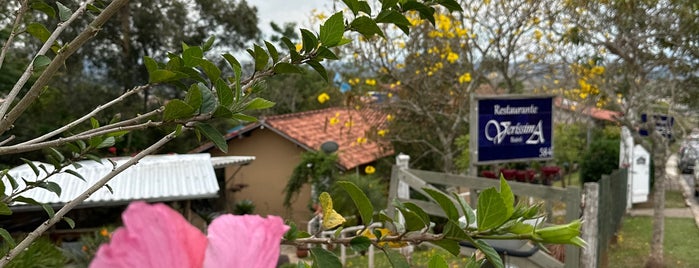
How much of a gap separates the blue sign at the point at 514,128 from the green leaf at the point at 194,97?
4728 mm

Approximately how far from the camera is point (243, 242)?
27 centimetres

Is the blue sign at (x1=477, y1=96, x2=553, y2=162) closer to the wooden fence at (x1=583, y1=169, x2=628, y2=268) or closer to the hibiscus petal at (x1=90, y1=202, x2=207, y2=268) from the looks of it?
the wooden fence at (x1=583, y1=169, x2=628, y2=268)

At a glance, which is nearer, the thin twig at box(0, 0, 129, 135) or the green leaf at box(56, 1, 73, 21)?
the thin twig at box(0, 0, 129, 135)

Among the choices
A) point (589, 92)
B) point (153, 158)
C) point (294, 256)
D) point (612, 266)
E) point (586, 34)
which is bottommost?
point (294, 256)

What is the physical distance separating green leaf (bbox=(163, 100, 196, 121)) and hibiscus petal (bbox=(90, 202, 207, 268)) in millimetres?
377

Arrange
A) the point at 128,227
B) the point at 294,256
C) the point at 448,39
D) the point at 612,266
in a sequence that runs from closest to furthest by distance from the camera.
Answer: the point at 128,227, the point at 612,266, the point at 448,39, the point at 294,256


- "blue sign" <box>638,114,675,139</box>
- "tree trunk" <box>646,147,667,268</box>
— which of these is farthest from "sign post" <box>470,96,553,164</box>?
"blue sign" <box>638,114,675,139</box>

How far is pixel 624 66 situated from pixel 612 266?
238cm

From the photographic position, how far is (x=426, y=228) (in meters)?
0.60

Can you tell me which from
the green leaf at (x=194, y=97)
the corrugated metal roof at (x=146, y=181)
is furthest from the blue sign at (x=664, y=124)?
the green leaf at (x=194, y=97)

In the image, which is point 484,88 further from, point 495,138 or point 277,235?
point 277,235

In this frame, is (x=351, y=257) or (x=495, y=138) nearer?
(x=495, y=138)

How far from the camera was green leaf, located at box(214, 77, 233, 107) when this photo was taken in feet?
2.11

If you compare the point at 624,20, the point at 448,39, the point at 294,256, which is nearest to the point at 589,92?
the point at 624,20
